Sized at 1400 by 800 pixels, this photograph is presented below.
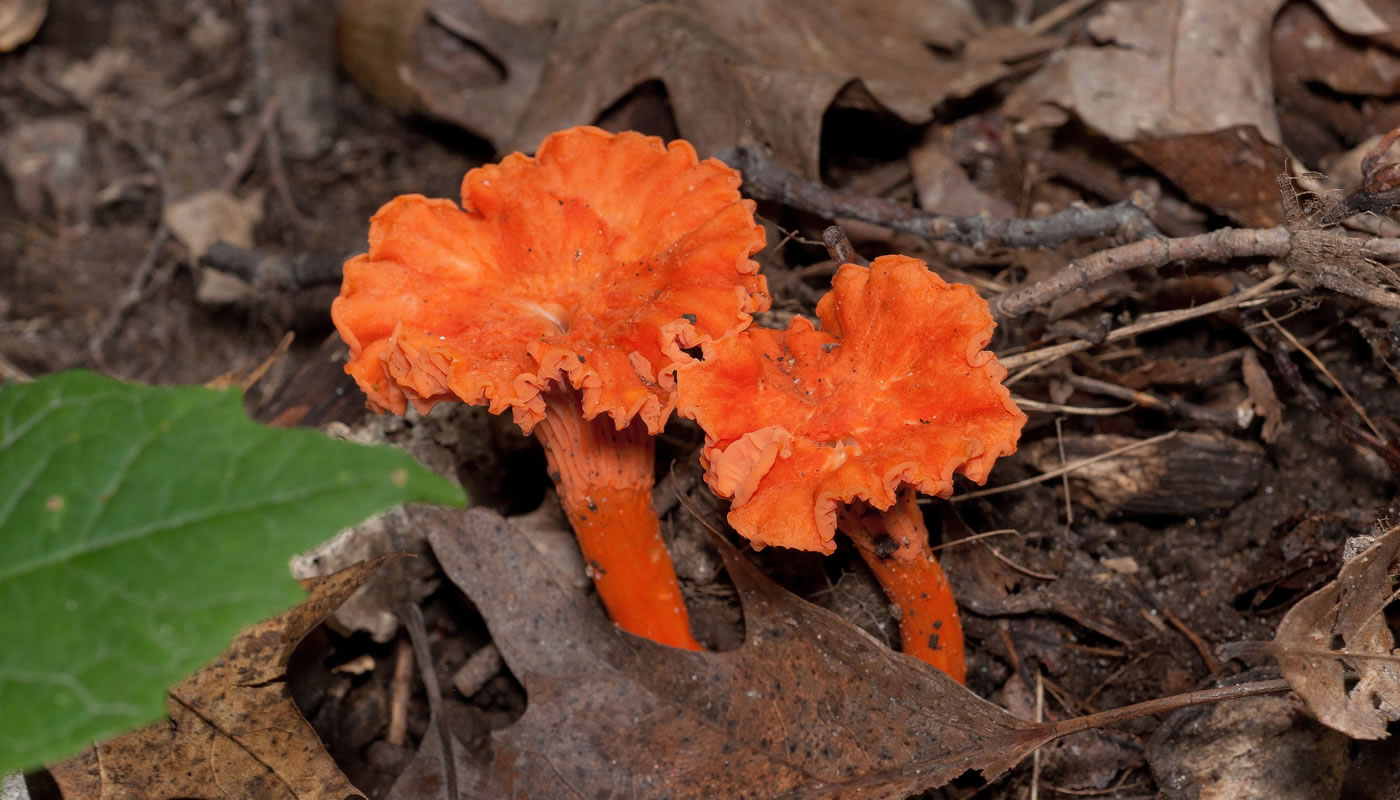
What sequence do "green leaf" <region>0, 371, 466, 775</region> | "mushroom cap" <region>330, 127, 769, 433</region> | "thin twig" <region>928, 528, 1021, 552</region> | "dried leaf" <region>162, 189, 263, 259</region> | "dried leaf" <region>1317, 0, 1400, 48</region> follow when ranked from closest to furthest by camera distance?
"green leaf" <region>0, 371, 466, 775</region> < "mushroom cap" <region>330, 127, 769, 433</region> < "thin twig" <region>928, 528, 1021, 552</region> < "dried leaf" <region>1317, 0, 1400, 48</region> < "dried leaf" <region>162, 189, 263, 259</region>

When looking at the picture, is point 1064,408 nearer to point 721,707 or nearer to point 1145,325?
point 1145,325

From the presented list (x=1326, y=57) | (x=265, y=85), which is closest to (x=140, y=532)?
(x=265, y=85)

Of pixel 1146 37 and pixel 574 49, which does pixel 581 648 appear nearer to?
pixel 574 49

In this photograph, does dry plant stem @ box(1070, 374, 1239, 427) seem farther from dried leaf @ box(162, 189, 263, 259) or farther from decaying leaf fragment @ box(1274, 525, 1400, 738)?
dried leaf @ box(162, 189, 263, 259)

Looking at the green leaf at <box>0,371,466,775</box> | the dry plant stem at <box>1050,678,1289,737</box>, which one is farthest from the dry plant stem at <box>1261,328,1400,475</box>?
the green leaf at <box>0,371,466,775</box>

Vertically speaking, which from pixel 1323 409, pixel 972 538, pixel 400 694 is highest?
pixel 1323 409

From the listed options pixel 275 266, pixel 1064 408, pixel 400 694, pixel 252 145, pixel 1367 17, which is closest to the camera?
pixel 1064 408
